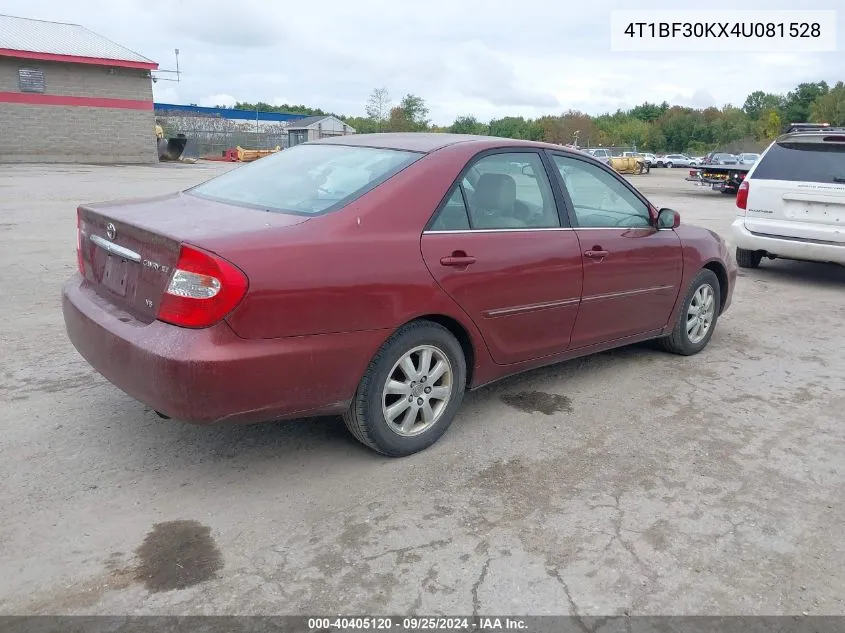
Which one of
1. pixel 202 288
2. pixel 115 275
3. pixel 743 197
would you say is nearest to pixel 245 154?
pixel 743 197

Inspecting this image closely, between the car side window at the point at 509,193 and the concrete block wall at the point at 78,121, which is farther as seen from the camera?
the concrete block wall at the point at 78,121

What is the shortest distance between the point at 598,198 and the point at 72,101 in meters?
31.1

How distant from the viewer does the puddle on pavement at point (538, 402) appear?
426 cm

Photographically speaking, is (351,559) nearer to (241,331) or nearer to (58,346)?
(241,331)

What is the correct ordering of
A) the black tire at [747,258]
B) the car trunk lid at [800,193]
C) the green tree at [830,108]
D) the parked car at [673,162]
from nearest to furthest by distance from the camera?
the car trunk lid at [800,193] < the black tire at [747,258] < the parked car at [673,162] < the green tree at [830,108]

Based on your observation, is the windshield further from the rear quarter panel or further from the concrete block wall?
the concrete block wall

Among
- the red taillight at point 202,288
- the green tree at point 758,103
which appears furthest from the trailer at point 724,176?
the green tree at point 758,103

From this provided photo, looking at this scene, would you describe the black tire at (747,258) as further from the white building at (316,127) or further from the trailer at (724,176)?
the white building at (316,127)

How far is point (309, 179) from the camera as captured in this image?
12.3 feet

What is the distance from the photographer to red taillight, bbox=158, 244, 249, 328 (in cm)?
284

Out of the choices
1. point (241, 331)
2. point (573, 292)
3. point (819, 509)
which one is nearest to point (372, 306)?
point (241, 331)

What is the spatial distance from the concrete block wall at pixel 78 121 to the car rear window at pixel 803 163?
1154 inches

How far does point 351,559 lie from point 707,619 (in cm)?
128

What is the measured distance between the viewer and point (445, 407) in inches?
145
